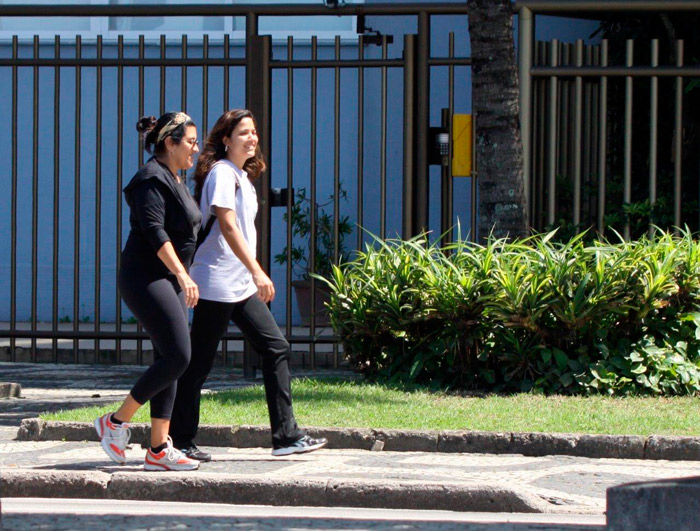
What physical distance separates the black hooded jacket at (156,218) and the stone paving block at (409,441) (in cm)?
148

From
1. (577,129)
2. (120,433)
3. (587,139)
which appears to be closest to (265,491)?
(120,433)

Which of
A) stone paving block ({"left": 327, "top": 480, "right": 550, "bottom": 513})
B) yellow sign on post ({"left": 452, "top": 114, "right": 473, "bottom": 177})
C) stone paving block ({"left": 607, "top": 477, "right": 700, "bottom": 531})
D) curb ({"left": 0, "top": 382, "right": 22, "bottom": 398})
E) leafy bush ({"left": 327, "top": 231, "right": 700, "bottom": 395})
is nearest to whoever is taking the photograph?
stone paving block ({"left": 607, "top": 477, "right": 700, "bottom": 531})

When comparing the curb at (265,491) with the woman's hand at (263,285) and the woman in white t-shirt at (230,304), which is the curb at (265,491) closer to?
the woman in white t-shirt at (230,304)

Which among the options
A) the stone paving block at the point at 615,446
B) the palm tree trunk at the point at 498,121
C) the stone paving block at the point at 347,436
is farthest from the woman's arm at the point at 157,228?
the palm tree trunk at the point at 498,121

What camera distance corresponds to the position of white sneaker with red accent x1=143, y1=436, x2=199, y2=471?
232 inches

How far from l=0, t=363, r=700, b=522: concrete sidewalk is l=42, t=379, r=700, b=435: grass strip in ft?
0.82

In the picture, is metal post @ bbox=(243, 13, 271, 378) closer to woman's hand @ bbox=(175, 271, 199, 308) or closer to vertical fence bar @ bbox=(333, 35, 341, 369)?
vertical fence bar @ bbox=(333, 35, 341, 369)

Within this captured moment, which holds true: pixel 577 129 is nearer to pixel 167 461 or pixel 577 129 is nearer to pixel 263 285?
pixel 263 285

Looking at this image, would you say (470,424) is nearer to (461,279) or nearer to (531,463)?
(531,463)

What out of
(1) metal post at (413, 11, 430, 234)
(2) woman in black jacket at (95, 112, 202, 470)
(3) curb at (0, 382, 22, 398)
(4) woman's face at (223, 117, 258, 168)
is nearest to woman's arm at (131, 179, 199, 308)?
(2) woman in black jacket at (95, 112, 202, 470)

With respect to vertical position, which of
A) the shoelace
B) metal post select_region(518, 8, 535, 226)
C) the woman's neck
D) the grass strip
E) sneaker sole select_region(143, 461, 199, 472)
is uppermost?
metal post select_region(518, 8, 535, 226)

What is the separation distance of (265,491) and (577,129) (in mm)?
5467

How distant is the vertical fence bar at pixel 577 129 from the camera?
9.91 meters

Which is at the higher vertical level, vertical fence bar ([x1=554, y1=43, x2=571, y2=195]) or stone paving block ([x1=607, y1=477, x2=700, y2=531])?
vertical fence bar ([x1=554, y1=43, x2=571, y2=195])
